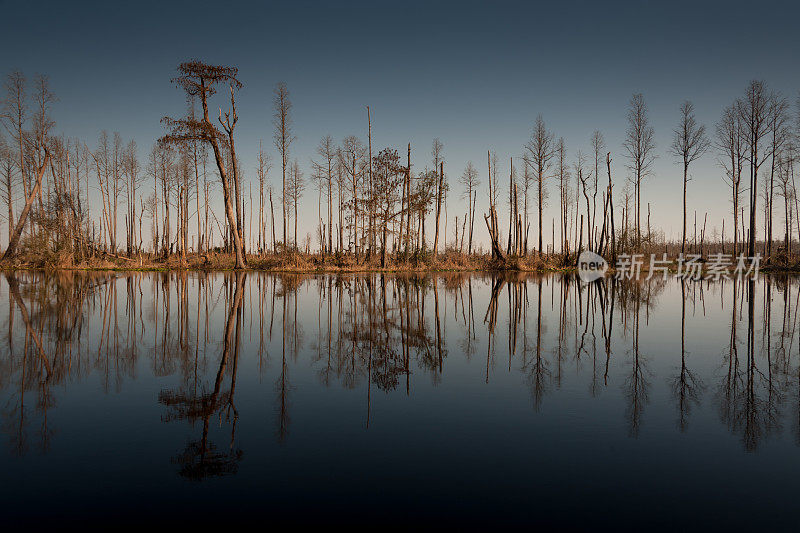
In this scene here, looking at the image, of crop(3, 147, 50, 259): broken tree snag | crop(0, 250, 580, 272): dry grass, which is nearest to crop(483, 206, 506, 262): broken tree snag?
crop(0, 250, 580, 272): dry grass

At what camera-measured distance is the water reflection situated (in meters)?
4.34

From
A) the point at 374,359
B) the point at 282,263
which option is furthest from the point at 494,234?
the point at 374,359

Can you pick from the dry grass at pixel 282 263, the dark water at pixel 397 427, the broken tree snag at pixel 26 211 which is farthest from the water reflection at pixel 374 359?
the broken tree snag at pixel 26 211

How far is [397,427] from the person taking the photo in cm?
401

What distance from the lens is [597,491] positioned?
2934mm

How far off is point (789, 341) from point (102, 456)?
10892 millimetres

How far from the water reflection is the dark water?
4 centimetres

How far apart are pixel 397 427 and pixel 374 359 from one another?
106 inches

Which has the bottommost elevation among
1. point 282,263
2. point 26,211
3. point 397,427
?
point 397,427

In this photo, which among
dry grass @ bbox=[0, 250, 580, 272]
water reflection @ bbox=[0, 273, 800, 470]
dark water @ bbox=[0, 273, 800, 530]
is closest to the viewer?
dark water @ bbox=[0, 273, 800, 530]

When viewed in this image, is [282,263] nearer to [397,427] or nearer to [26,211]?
[26,211]

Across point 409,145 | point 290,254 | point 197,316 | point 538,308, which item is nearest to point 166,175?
point 290,254

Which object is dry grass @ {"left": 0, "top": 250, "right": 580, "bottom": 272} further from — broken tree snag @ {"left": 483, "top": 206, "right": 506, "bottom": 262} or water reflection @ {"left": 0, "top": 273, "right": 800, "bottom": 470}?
water reflection @ {"left": 0, "top": 273, "right": 800, "bottom": 470}

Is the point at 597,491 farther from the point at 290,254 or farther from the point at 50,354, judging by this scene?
the point at 290,254
